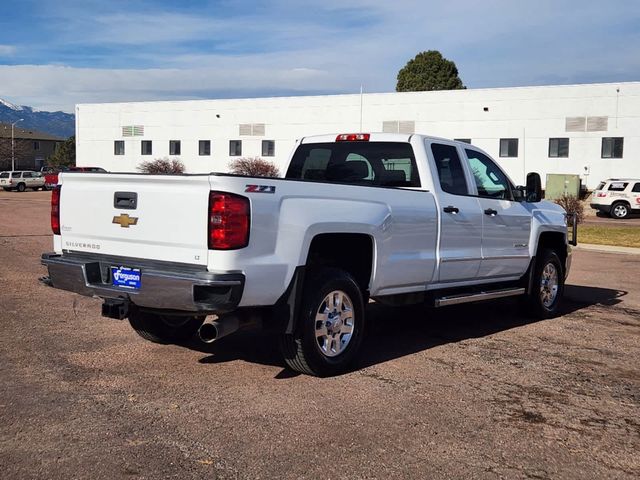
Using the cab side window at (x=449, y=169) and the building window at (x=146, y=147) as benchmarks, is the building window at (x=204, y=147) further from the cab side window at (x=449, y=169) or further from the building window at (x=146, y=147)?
the cab side window at (x=449, y=169)

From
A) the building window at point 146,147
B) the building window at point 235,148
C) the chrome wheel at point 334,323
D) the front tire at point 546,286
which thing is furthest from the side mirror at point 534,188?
the building window at point 146,147

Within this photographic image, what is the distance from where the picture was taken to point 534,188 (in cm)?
828

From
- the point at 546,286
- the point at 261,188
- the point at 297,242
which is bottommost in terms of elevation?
the point at 546,286

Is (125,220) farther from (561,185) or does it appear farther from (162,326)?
(561,185)

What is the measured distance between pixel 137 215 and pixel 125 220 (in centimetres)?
14

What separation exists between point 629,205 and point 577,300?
24124mm

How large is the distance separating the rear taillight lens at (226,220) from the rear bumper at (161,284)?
0.73 ft

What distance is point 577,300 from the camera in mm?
10352

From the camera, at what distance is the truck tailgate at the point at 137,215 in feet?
16.5

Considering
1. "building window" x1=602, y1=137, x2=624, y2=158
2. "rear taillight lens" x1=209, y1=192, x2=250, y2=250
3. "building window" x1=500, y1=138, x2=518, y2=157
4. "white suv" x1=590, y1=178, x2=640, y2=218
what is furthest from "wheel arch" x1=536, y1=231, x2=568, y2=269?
"building window" x1=500, y1=138, x2=518, y2=157

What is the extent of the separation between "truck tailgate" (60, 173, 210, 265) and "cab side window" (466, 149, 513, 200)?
12.2 ft

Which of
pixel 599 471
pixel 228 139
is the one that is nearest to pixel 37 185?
pixel 228 139

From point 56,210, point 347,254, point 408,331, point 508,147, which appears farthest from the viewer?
point 508,147

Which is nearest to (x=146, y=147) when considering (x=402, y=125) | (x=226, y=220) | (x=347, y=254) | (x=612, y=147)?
(x=402, y=125)
